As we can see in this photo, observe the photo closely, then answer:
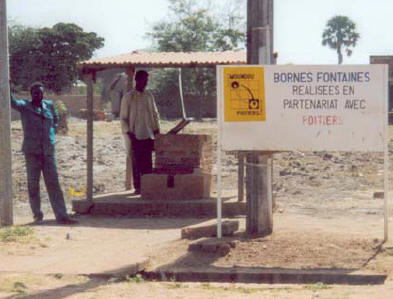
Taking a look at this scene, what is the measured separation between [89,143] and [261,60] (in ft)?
14.0

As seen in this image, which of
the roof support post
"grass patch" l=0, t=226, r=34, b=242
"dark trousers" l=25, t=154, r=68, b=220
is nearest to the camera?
"grass patch" l=0, t=226, r=34, b=242

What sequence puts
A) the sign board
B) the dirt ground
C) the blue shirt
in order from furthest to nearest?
1. the blue shirt
2. the sign board
3. the dirt ground

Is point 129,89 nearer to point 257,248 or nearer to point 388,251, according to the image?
point 257,248

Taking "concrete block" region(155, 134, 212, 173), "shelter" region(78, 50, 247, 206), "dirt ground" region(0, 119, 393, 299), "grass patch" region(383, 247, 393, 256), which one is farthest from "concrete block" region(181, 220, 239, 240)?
"shelter" region(78, 50, 247, 206)

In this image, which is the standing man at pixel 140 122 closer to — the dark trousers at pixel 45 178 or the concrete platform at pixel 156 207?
the concrete platform at pixel 156 207

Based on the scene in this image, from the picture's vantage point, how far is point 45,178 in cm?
1189

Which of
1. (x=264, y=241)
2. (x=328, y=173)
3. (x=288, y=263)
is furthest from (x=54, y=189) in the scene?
(x=328, y=173)

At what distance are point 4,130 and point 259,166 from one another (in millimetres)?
3626

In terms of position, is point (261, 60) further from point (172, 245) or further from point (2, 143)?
point (2, 143)

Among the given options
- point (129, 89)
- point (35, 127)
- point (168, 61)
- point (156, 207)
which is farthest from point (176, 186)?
point (129, 89)

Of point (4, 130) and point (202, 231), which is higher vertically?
point (4, 130)

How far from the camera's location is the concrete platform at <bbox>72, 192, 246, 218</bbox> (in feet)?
41.4

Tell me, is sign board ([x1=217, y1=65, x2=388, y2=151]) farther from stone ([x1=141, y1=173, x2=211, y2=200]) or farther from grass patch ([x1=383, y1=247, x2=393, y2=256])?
stone ([x1=141, y1=173, x2=211, y2=200])

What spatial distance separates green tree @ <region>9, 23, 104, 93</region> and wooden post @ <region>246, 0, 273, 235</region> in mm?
54388
